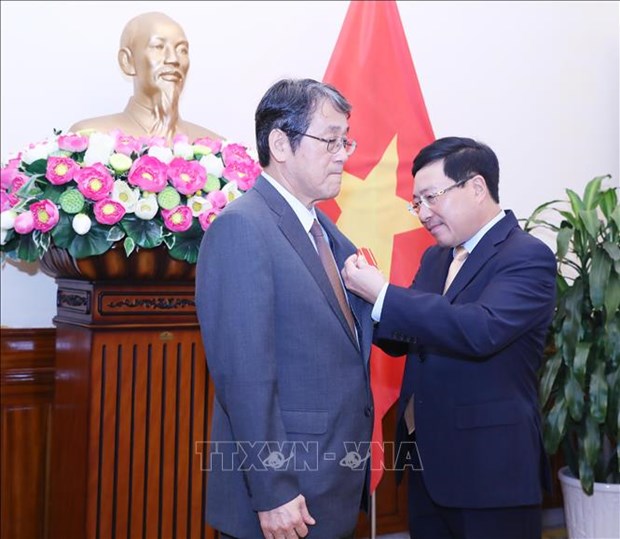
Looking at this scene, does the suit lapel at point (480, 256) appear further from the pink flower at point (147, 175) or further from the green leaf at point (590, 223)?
the green leaf at point (590, 223)

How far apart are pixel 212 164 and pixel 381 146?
0.85 m

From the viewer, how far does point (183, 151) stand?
2.15 metres

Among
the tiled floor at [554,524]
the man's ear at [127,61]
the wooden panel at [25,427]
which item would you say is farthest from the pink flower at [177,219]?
the tiled floor at [554,524]

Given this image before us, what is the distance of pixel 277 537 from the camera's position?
1410 mm

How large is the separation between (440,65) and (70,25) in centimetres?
172

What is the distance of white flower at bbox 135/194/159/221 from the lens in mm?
2031

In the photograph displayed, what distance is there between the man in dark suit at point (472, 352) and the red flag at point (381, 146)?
2.47 ft

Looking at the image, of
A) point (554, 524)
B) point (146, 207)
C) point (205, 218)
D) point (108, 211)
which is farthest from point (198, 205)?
point (554, 524)

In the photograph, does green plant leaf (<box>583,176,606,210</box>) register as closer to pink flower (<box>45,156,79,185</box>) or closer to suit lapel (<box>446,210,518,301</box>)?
suit lapel (<box>446,210,518,301</box>)

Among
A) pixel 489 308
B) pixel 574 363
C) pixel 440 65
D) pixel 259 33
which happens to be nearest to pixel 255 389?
pixel 489 308

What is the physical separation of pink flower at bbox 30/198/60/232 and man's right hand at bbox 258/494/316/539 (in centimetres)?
103

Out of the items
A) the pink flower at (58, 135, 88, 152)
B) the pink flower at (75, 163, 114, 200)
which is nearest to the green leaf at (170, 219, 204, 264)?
the pink flower at (75, 163, 114, 200)

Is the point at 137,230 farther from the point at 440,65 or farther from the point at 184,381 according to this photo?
the point at 440,65

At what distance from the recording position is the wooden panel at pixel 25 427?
8.54ft
